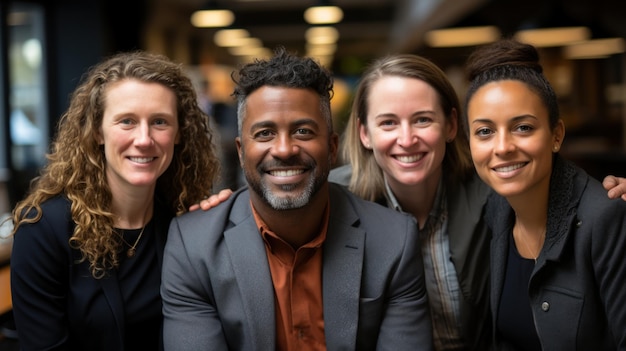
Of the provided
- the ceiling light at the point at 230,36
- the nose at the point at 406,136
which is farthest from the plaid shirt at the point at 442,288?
the ceiling light at the point at 230,36

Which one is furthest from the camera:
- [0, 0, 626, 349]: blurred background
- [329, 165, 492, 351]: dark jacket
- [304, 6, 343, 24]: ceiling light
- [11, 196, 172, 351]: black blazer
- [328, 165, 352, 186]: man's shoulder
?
[304, 6, 343, 24]: ceiling light

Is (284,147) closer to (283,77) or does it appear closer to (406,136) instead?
(283,77)

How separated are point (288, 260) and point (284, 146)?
1.30ft

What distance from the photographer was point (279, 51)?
→ 2262 mm

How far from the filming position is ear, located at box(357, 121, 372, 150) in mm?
2573

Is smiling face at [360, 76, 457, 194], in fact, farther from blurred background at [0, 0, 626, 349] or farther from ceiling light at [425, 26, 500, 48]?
ceiling light at [425, 26, 500, 48]

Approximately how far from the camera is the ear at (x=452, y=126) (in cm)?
253

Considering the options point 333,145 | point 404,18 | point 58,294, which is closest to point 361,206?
point 333,145

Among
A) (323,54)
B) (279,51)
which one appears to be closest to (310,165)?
(279,51)

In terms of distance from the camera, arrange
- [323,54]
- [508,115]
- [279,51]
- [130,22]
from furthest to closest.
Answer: [323,54]
[130,22]
[279,51]
[508,115]

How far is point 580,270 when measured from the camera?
199cm

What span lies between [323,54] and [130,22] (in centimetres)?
1344

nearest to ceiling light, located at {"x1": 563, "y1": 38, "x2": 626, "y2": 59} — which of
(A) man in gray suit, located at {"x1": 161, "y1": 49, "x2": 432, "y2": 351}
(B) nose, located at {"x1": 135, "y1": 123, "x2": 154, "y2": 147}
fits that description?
(A) man in gray suit, located at {"x1": 161, "y1": 49, "x2": 432, "y2": 351}

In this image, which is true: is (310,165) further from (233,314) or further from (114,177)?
(114,177)
